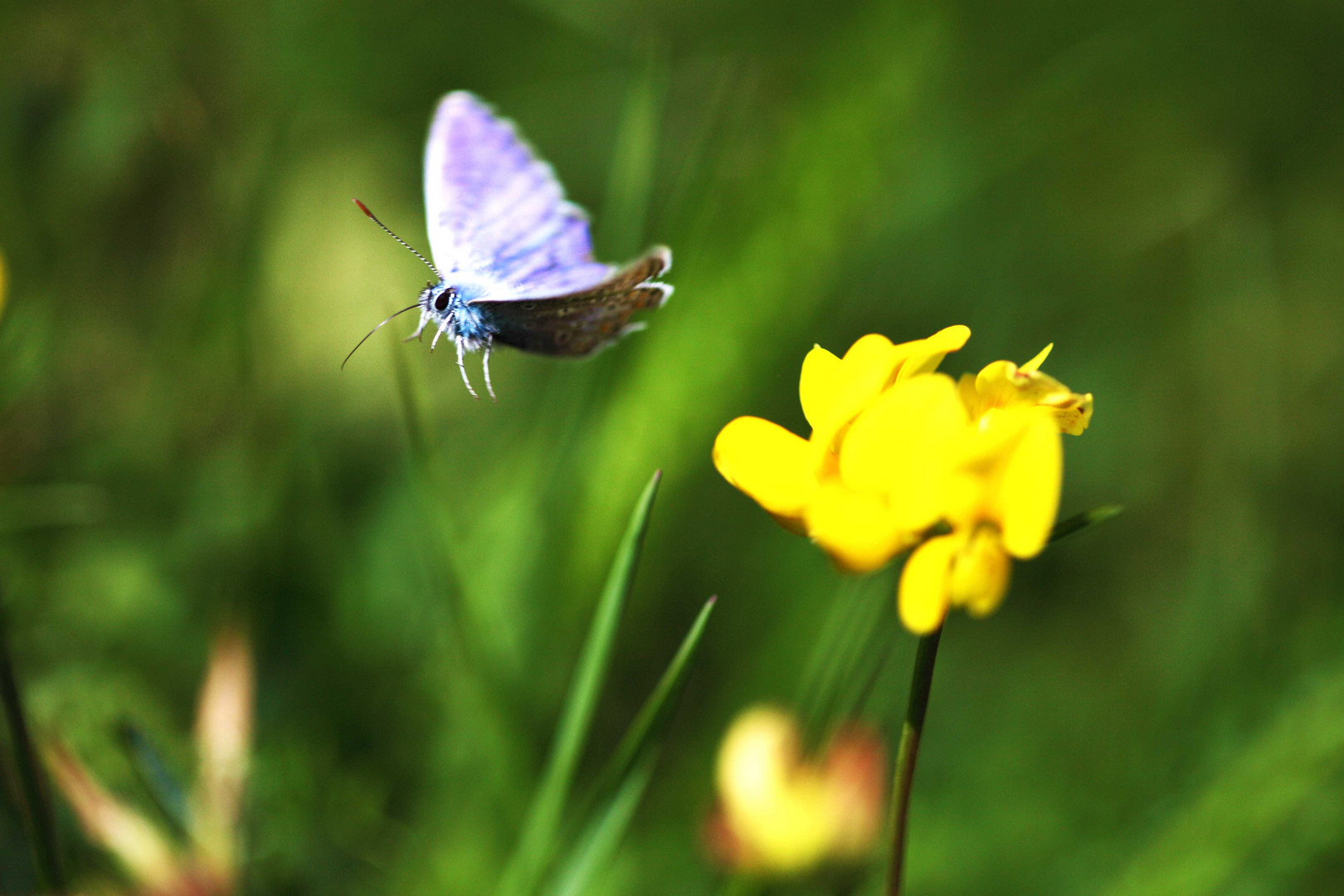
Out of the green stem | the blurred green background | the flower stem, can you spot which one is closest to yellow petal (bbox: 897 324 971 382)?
the flower stem

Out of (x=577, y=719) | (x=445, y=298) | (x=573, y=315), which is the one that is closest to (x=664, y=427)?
(x=573, y=315)

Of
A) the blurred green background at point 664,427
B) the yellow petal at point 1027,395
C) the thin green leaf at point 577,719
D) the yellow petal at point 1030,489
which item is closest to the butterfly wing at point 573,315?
the blurred green background at point 664,427

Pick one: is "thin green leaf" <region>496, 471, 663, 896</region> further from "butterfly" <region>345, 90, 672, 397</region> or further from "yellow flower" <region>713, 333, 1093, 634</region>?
"butterfly" <region>345, 90, 672, 397</region>

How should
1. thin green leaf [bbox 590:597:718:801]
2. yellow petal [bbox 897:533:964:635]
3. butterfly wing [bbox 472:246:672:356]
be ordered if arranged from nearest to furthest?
yellow petal [bbox 897:533:964:635]
thin green leaf [bbox 590:597:718:801]
butterfly wing [bbox 472:246:672:356]

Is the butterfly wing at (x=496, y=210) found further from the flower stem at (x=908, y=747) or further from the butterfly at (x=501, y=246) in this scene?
the flower stem at (x=908, y=747)

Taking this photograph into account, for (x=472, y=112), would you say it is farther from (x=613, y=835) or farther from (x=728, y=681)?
(x=728, y=681)

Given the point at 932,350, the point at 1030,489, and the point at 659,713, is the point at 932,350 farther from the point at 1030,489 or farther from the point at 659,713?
the point at 659,713

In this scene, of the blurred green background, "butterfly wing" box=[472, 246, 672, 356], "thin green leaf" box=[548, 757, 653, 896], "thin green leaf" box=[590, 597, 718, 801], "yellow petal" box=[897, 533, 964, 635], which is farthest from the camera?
the blurred green background

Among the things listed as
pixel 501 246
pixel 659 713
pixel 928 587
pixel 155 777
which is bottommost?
pixel 155 777
